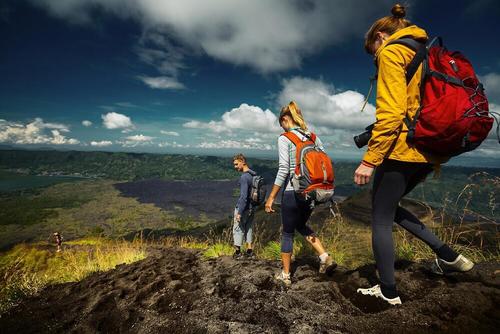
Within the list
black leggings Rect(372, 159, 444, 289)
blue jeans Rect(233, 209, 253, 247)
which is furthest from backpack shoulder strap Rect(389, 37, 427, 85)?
blue jeans Rect(233, 209, 253, 247)

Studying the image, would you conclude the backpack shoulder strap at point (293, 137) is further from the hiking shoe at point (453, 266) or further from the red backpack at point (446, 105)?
the hiking shoe at point (453, 266)

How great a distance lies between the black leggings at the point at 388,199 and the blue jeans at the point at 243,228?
12.8 ft

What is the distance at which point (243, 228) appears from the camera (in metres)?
6.14

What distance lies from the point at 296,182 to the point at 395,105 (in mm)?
1295

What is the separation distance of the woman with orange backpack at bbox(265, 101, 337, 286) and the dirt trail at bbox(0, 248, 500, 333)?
0.43 metres

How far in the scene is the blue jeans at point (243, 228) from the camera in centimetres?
601

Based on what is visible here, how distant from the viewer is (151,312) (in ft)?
9.07

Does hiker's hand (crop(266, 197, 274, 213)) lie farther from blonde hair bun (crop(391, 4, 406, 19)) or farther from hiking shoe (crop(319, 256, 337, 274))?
blonde hair bun (crop(391, 4, 406, 19))

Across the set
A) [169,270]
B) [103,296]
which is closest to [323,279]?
[169,270]

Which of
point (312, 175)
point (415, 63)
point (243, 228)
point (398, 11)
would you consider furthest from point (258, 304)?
point (243, 228)

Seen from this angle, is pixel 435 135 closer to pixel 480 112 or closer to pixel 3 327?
pixel 480 112

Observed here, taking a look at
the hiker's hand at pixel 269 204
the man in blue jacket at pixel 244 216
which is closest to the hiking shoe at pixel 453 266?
the hiker's hand at pixel 269 204

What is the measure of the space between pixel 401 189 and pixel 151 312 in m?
2.71

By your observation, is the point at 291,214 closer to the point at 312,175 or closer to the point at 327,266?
the point at 312,175
